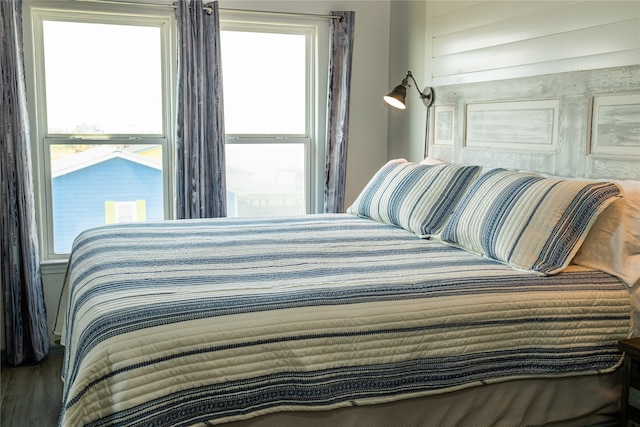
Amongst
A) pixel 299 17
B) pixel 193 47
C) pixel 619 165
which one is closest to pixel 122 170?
pixel 193 47

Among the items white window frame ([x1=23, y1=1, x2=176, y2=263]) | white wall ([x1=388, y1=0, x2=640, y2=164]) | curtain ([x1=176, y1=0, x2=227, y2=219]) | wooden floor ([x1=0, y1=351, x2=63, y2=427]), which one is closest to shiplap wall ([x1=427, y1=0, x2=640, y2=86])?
white wall ([x1=388, y1=0, x2=640, y2=164])

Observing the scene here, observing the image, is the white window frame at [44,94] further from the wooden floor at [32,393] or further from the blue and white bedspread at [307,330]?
the blue and white bedspread at [307,330]

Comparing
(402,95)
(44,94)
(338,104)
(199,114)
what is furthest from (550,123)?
(44,94)

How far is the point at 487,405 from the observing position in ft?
6.57

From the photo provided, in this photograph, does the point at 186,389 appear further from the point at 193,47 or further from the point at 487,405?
the point at 193,47

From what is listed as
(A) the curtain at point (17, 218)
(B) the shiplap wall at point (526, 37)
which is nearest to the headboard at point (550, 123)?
(B) the shiplap wall at point (526, 37)

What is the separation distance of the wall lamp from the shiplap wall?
109 millimetres

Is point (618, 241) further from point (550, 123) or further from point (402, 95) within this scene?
point (402, 95)

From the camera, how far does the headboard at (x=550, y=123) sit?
2498 millimetres

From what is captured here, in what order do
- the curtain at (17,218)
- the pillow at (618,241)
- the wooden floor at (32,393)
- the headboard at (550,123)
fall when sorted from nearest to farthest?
the pillow at (618,241), the headboard at (550,123), the wooden floor at (32,393), the curtain at (17,218)

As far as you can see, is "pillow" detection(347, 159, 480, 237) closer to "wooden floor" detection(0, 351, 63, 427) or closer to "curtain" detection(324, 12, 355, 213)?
"curtain" detection(324, 12, 355, 213)

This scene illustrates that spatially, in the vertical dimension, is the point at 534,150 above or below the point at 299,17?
below

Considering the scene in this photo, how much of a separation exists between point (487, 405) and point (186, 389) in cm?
94

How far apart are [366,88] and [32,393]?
107 inches
